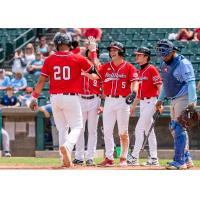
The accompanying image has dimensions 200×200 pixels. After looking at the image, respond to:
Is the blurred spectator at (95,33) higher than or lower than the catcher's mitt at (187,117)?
higher

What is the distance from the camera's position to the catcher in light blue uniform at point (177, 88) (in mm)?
10844

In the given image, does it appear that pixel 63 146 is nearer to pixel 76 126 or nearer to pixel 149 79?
pixel 76 126

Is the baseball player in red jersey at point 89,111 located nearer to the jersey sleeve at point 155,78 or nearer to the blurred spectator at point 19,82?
the jersey sleeve at point 155,78

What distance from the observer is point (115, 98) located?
40.4ft

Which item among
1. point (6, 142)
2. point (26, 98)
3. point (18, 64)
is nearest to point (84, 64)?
point (6, 142)

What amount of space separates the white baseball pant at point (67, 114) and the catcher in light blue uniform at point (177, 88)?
4.30 feet

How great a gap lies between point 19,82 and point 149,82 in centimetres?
687

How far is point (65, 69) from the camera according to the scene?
1137 centimetres

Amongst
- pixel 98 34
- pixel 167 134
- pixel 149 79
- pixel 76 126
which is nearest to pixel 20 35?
pixel 98 34

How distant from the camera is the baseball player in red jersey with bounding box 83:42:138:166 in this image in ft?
40.3

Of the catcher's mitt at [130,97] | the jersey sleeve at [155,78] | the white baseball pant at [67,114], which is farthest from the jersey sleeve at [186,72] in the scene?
the jersey sleeve at [155,78]

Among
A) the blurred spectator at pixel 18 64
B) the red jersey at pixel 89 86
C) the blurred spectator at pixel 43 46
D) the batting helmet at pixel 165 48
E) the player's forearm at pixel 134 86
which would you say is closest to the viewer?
the batting helmet at pixel 165 48

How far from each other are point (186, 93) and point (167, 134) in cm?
679

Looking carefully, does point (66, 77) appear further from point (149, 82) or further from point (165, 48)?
point (149, 82)
